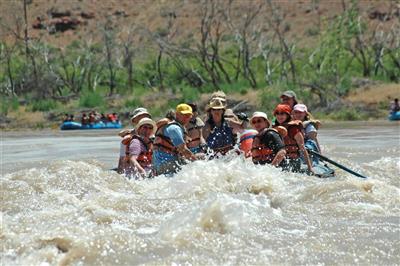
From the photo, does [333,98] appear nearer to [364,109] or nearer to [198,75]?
[364,109]

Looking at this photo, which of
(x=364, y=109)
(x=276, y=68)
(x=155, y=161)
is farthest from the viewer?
(x=276, y=68)

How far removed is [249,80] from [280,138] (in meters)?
28.5

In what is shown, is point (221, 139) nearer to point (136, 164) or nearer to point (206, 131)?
point (206, 131)

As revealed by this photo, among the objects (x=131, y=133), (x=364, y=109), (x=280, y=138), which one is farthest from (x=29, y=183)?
(x=364, y=109)

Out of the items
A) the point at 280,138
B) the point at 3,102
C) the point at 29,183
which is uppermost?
the point at 280,138

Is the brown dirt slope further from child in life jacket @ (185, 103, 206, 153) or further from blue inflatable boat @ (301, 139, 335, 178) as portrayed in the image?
blue inflatable boat @ (301, 139, 335, 178)

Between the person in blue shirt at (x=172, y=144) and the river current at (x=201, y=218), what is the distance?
30 cm

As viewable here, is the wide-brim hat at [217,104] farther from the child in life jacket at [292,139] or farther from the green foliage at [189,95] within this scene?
the green foliage at [189,95]

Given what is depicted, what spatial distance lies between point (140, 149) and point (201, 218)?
3.89 meters

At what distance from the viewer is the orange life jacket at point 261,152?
9.47 metres

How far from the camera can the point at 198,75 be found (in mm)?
39500

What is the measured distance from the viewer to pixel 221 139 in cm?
1066

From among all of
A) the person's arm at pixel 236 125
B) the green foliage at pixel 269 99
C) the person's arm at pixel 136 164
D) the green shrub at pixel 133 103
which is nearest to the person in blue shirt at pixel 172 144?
the person's arm at pixel 136 164

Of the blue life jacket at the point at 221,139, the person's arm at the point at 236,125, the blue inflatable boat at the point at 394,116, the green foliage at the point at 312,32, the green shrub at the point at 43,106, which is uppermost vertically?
the person's arm at the point at 236,125
